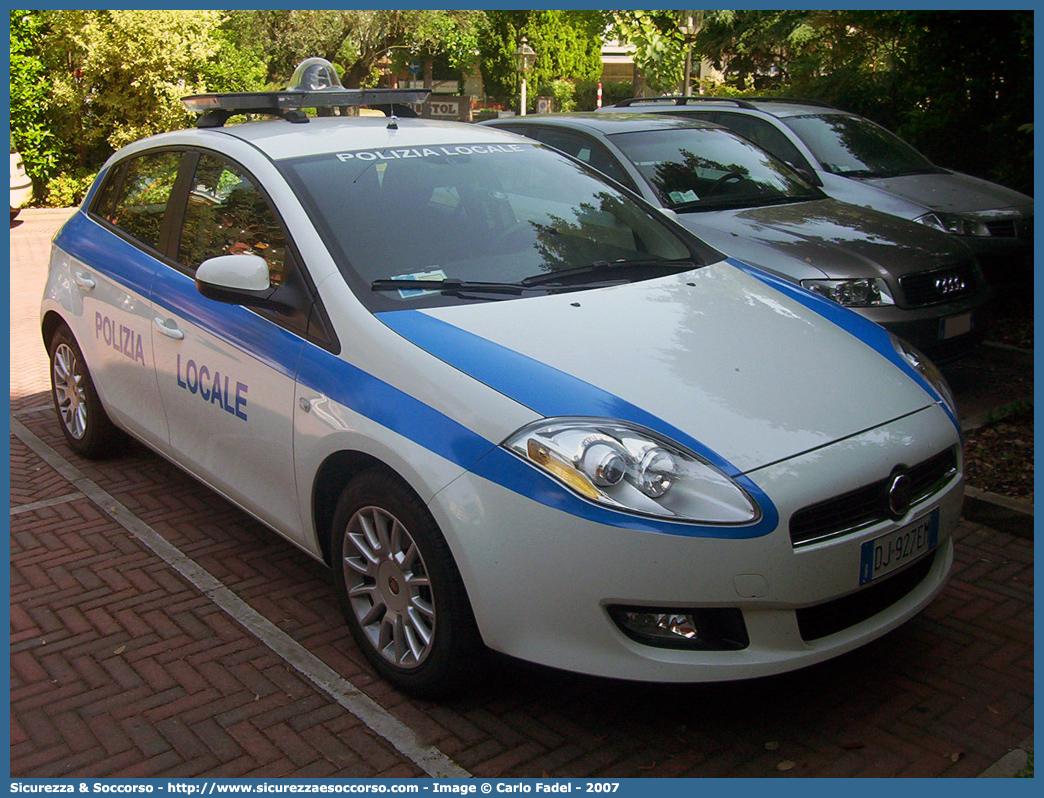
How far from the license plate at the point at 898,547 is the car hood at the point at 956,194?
5.28m

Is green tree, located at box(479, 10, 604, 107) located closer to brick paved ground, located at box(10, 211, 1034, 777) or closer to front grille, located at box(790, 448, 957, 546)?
brick paved ground, located at box(10, 211, 1034, 777)

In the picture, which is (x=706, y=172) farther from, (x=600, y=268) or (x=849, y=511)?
(x=849, y=511)


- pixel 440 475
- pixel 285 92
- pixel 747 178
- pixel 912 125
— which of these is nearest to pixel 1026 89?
pixel 912 125

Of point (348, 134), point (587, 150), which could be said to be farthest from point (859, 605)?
point (587, 150)

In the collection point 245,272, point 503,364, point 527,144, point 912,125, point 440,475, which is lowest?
point 440,475

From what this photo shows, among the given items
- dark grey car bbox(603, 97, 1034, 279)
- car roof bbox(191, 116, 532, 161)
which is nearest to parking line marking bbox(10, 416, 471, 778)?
car roof bbox(191, 116, 532, 161)

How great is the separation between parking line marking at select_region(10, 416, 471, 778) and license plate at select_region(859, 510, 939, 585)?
1310mm

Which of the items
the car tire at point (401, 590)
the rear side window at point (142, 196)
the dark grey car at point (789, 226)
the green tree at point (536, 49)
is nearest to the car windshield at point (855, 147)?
the dark grey car at point (789, 226)

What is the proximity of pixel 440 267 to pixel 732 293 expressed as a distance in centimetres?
111

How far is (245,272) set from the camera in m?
3.58

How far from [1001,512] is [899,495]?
188 centimetres

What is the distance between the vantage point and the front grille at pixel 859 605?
2.94 meters

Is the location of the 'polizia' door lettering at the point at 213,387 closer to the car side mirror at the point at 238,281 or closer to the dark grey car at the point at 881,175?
the car side mirror at the point at 238,281
